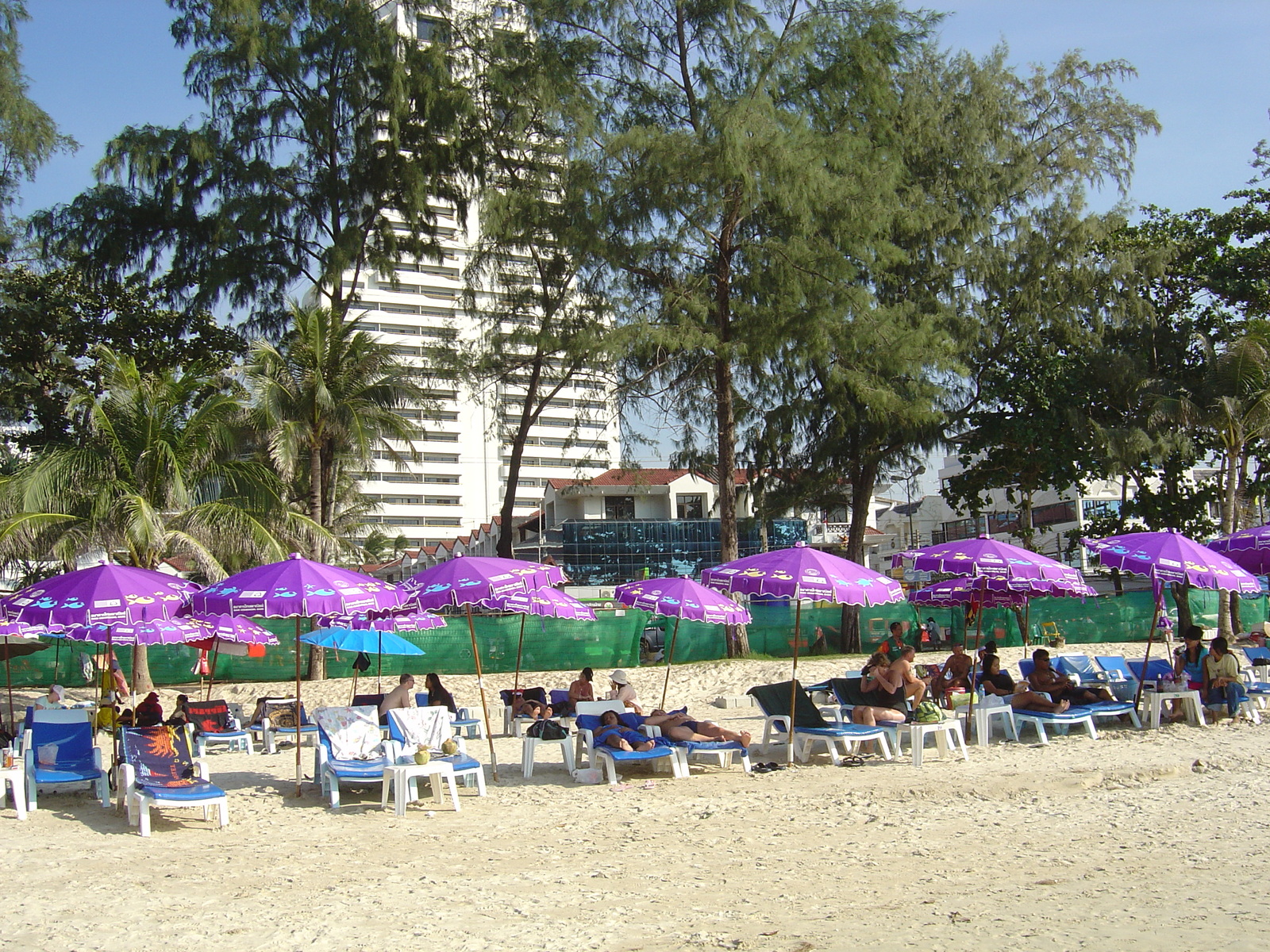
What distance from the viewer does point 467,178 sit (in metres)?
27.5

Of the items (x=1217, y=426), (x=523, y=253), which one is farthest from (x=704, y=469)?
(x=1217, y=426)

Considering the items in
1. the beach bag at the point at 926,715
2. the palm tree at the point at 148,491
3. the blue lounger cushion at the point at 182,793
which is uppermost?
the palm tree at the point at 148,491

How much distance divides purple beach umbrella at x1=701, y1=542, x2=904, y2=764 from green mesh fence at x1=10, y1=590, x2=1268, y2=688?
10.3 metres

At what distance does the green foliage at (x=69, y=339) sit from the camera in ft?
78.8

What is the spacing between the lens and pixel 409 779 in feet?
31.2

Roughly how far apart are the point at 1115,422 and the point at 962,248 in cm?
627

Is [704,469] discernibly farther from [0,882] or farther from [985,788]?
[0,882]

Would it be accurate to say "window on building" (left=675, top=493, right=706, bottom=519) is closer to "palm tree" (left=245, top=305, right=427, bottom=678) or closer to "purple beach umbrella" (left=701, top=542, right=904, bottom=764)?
"palm tree" (left=245, top=305, right=427, bottom=678)

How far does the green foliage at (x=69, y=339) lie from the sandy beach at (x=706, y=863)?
16.5 metres

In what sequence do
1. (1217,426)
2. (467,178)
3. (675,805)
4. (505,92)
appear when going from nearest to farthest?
(675,805)
(1217,426)
(505,92)
(467,178)

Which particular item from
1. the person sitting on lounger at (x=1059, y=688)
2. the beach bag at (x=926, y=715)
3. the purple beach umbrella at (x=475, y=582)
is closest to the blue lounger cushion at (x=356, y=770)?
the purple beach umbrella at (x=475, y=582)

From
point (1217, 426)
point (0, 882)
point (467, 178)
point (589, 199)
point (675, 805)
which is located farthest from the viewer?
point (467, 178)

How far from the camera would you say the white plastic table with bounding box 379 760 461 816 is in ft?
30.4

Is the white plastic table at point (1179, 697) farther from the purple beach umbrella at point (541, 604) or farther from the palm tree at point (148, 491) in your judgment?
the palm tree at point (148, 491)
